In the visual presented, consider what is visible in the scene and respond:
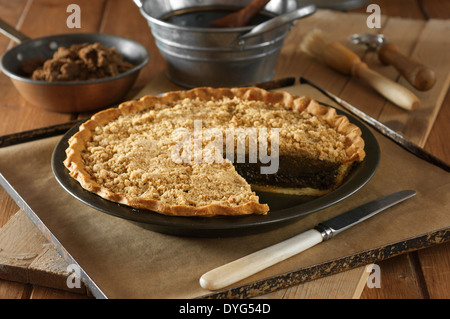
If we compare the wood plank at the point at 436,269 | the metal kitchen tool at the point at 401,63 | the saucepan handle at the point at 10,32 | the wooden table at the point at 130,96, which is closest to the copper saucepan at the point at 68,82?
the saucepan handle at the point at 10,32

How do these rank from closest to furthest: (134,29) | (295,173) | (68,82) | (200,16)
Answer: (295,173) < (68,82) < (200,16) < (134,29)

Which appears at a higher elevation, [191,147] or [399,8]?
[191,147]

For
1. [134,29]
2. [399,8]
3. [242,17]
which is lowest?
[399,8]

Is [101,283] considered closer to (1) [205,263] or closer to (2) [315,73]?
(1) [205,263]

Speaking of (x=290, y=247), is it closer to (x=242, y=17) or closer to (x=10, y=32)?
(x=242, y=17)

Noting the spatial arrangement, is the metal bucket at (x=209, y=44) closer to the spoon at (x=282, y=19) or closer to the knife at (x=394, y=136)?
the spoon at (x=282, y=19)

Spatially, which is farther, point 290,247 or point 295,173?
point 295,173

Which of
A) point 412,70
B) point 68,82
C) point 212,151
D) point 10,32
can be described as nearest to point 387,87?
point 412,70

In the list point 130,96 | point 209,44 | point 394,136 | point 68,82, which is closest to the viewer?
point 394,136
